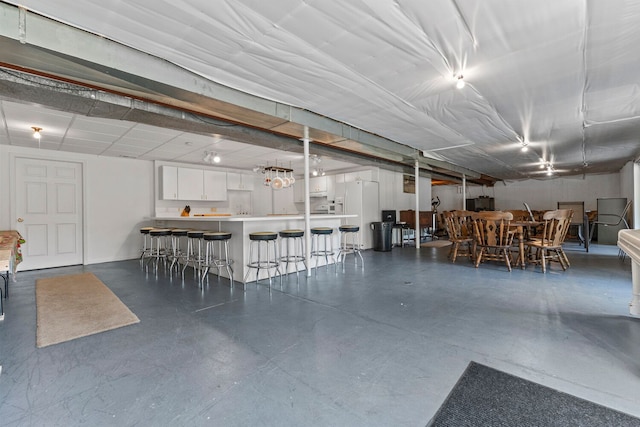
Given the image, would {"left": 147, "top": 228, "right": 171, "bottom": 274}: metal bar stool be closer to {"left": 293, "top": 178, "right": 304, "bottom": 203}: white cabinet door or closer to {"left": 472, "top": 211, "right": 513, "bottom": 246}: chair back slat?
{"left": 293, "top": 178, "right": 304, "bottom": 203}: white cabinet door

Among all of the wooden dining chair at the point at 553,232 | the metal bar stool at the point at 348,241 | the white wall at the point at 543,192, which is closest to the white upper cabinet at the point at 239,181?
the metal bar stool at the point at 348,241

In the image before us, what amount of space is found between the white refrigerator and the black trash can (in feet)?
1.16

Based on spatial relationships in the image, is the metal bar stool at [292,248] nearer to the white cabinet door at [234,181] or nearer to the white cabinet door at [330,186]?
the white cabinet door at [330,186]

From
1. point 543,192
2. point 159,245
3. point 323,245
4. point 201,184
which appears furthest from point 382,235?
point 543,192

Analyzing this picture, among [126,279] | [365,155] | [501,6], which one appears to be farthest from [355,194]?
[501,6]

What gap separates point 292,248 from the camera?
5090mm

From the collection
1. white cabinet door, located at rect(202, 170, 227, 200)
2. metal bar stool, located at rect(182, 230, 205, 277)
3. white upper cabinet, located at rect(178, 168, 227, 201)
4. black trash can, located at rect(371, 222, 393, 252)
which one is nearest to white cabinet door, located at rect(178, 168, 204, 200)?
white upper cabinet, located at rect(178, 168, 227, 201)

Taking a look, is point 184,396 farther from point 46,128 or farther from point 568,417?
point 46,128

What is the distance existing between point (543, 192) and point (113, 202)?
49.6 feet

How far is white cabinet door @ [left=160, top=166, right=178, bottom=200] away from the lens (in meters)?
6.80

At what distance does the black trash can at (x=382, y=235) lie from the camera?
7.41 metres

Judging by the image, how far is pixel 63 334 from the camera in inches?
99.4

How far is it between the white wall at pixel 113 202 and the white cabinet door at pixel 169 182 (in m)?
0.48

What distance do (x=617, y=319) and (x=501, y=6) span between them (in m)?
2.97
